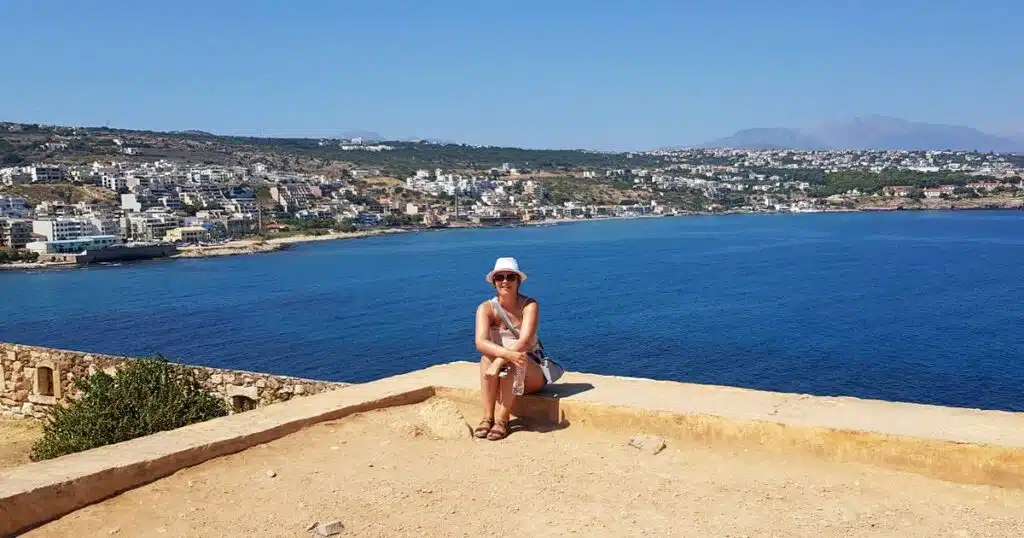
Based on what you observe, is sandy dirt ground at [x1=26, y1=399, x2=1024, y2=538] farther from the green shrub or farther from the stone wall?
the stone wall

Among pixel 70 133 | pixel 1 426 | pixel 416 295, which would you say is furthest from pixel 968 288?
pixel 70 133

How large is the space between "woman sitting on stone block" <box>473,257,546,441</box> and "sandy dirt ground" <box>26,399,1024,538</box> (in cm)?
21

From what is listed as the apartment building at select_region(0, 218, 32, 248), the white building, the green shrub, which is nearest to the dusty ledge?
the green shrub

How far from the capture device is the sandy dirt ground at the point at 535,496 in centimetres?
376

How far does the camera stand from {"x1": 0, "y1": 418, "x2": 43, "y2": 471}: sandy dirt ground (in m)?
10.2

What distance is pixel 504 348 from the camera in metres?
5.21

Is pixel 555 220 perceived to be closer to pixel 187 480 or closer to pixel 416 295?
pixel 416 295

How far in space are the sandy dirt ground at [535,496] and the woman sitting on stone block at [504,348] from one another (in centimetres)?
21

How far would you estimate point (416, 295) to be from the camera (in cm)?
A: 4825

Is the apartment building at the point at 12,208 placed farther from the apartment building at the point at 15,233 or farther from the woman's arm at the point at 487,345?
the woman's arm at the point at 487,345

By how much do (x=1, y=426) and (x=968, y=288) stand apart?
147 feet

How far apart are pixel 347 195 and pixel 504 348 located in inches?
5005

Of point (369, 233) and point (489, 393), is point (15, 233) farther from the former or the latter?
point (489, 393)

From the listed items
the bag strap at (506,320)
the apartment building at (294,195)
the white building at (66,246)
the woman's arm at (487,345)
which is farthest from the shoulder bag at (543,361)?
the apartment building at (294,195)
